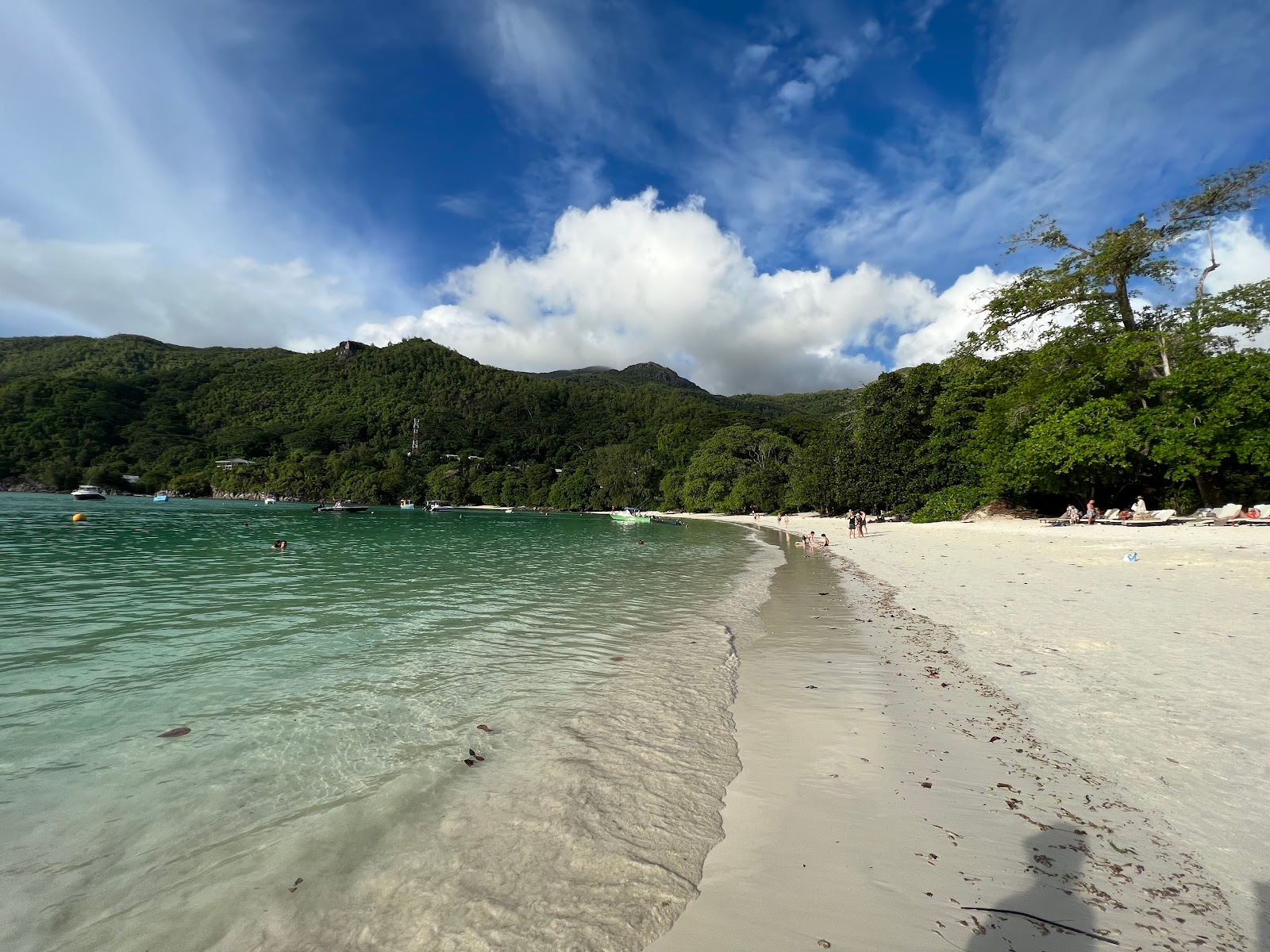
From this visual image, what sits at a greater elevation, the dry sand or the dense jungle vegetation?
the dense jungle vegetation

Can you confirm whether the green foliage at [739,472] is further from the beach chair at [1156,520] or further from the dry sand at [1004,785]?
the dry sand at [1004,785]

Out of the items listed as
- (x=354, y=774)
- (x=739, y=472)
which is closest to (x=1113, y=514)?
(x=354, y=774)

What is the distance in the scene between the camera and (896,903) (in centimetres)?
311

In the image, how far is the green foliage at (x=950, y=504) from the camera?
4147 cm

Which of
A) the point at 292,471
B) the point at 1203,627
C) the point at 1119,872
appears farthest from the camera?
the point at 292,471

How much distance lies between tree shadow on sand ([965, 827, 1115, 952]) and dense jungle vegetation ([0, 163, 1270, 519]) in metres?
32.2

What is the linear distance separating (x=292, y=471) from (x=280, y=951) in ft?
551

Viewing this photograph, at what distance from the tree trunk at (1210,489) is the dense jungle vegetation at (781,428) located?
0.60 feet

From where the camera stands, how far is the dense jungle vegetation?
28.0 m

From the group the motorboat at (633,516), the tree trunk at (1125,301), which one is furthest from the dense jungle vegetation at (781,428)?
the motorboat at (633,516)

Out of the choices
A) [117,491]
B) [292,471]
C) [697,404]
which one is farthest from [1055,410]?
[117,491]

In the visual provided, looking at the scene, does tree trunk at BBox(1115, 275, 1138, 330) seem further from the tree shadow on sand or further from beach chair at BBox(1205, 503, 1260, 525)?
the tree shadow on sand

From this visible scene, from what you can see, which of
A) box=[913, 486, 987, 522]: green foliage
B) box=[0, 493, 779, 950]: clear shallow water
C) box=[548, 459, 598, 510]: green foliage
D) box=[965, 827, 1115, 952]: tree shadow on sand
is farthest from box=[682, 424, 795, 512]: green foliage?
box=[965, 827, 1115, 952]: tree shadow on sand

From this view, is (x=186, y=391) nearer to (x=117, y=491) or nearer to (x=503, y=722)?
(x=117, y=491)
